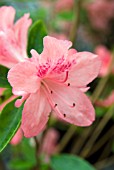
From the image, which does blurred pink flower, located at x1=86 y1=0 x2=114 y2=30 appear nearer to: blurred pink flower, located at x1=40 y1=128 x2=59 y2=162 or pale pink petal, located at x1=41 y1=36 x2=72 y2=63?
blurred pink flower, located at x1=40 y1=128 x2=59 y2=162

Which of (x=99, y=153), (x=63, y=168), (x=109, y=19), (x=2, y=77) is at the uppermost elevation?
(x=2, y=77)

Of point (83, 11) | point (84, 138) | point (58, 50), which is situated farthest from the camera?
point (83, 11)

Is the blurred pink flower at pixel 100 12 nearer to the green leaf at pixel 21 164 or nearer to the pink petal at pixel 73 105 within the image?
the green leaf at pixel 21 164

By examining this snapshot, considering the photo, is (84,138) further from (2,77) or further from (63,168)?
(2,77)

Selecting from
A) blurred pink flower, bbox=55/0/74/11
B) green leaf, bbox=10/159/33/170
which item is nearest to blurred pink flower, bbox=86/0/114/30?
blurred pink flower, bbox=55/0/74/11

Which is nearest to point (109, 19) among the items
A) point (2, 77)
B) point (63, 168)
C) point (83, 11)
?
point (83, 11)

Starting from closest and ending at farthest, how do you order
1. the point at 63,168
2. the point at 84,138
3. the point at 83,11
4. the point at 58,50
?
the point at 58,50
the point at 63,168
the point at 84,138
the point at 83,11

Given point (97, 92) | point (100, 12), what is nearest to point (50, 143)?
point (97, 92)
